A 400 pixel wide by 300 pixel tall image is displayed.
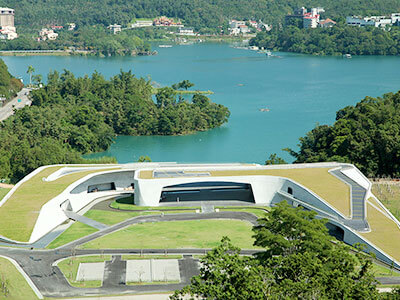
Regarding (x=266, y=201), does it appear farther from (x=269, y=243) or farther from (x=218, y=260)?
(x=218, y=260)

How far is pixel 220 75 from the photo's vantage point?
290ft

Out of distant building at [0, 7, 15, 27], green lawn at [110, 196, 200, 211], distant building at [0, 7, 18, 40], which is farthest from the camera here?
distant building at [0, 7, 15, 27]

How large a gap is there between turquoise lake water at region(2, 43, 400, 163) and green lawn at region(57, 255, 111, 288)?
73.9 feet

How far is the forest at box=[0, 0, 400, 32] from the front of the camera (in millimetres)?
146625

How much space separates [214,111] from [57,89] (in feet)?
54.7

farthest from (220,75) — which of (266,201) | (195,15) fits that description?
(195,15)

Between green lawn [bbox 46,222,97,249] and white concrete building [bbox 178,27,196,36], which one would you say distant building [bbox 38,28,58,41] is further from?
green lawn [bbox 46,222,97,249]

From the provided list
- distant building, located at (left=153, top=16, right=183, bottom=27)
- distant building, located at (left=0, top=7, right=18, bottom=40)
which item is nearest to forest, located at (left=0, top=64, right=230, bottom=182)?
distant building, located at (left=0, top=7, right=18, bottom=40)

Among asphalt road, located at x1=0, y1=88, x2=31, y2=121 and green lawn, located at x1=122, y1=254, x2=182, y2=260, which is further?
asphalt road, located at x1=0, y1=88, x2=31, y2=121

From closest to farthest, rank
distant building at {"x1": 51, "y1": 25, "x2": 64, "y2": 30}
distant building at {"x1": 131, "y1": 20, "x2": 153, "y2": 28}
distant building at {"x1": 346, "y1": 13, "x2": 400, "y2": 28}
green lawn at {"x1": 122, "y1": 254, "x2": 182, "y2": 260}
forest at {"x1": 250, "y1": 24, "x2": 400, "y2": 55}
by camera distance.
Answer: green lawn at {"x1": 122, "y1": 254, "x2": 182, "y2": 260}, forest at {"x1": 250, "y1": 24, "x2": 400, "y2": 55}, distant building at {"x1": 346, "y1": 13, "x2": 400, "y2": 28}, distant building at {"x1": 51, "y1": 25, "x2": 64, "y2": 30}, distant building at {"x1": 131, "y1": 20, "x2": 153, "y2": 28}

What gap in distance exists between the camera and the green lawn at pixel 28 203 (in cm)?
2542

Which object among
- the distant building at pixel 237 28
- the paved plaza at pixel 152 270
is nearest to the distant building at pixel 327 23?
the distant building at pixel 237 28

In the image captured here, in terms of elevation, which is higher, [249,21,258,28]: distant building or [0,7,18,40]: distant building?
[0,7,18,40]: distant building

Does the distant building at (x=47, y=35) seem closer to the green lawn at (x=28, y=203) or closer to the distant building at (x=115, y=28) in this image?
the distant building at (x=115, y=28)
